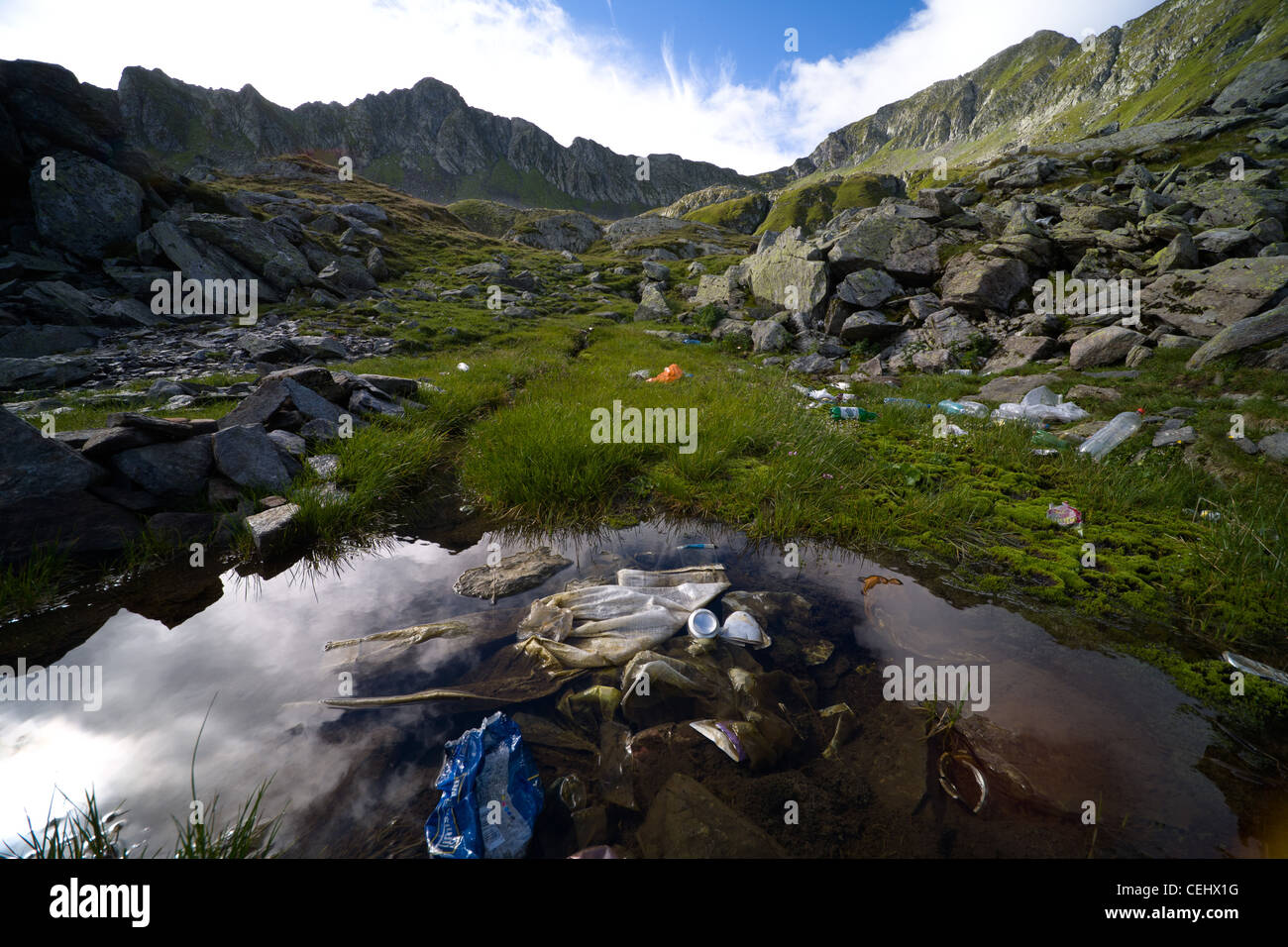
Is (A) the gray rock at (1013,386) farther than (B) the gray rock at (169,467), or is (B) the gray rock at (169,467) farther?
(A) the gray rock at (1013,386)

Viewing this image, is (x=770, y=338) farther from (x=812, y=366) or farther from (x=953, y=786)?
(x=953, y=786)

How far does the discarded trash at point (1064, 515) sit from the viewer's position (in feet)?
13.5

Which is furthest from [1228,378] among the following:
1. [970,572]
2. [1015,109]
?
[1015,109]

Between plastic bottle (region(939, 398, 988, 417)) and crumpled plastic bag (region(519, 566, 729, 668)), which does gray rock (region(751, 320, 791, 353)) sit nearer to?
plastic bottle (region(939, 398, 988, 417))

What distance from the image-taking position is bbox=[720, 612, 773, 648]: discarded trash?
287cm

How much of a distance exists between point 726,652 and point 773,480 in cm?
252

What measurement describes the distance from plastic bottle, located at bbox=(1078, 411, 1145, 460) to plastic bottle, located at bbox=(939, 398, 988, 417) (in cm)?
149

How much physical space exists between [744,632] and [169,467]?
543 cm

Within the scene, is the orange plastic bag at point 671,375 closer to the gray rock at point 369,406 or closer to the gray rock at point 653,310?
the gray rock at point 369,406

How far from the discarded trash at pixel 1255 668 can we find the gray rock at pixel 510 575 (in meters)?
4.24

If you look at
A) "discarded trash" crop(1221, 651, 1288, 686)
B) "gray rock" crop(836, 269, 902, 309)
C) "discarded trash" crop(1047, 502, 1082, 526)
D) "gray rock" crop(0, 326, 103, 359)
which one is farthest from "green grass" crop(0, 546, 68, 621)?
"gray rock" crop(836, 269, 902, 309)

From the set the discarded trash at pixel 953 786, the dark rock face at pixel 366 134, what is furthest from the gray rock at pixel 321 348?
the dark rock face at pixel 366 134

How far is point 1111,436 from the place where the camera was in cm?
600
